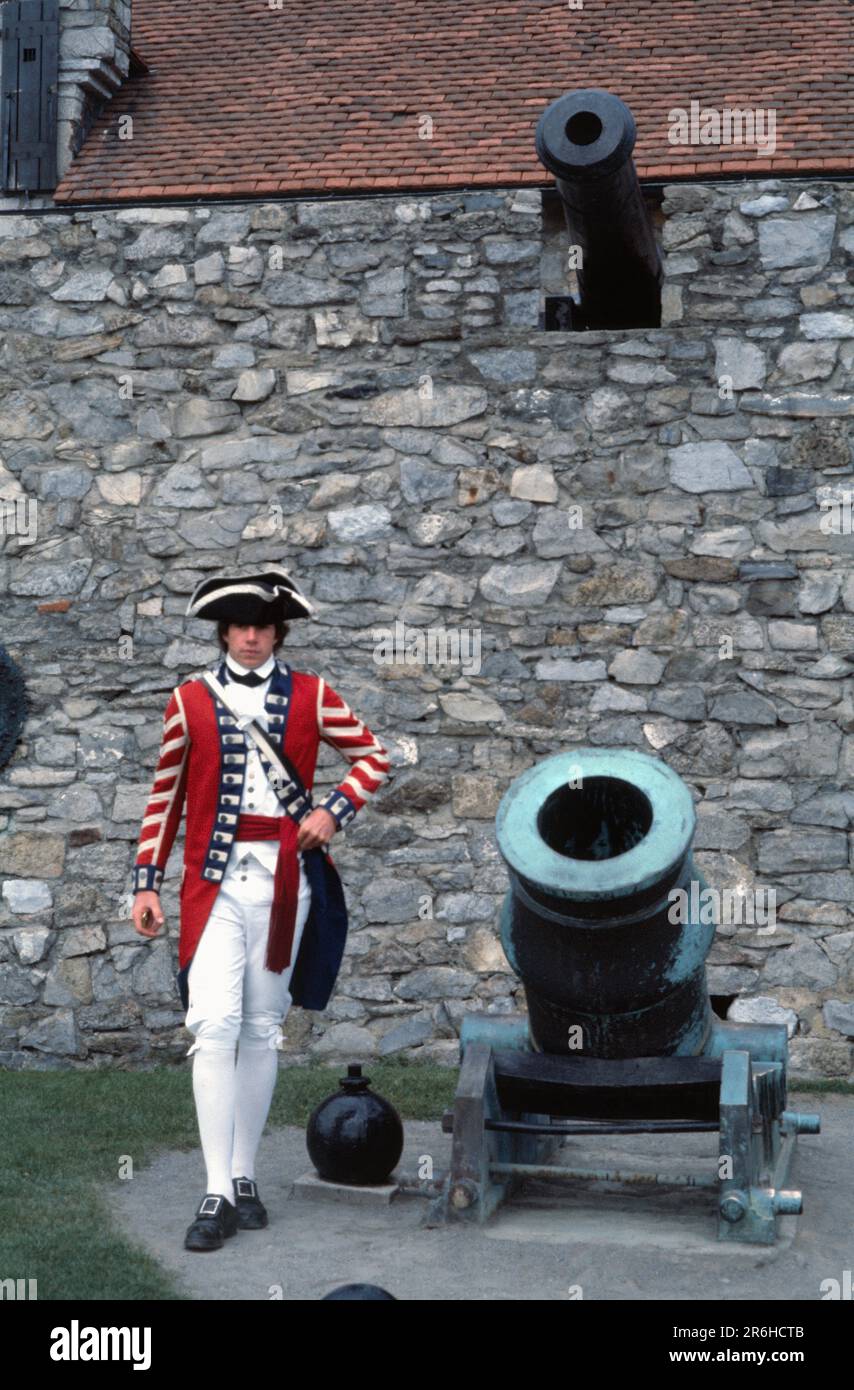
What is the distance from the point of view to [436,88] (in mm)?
9469

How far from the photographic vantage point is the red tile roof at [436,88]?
8742mm

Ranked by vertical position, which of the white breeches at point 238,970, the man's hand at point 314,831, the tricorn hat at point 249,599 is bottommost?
the white breeches at point 238,970

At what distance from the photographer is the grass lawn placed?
4.47 meters

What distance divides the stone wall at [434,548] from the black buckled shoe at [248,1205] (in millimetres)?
3132

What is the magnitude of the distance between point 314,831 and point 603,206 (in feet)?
11.2

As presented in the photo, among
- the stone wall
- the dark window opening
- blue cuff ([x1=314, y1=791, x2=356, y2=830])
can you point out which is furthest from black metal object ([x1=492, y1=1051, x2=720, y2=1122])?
the dark window opening

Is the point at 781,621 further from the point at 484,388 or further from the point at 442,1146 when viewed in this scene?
the point at 442,1146

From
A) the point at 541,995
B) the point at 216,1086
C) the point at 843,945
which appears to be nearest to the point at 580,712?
the point at 843,945

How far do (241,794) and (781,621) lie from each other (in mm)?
3803

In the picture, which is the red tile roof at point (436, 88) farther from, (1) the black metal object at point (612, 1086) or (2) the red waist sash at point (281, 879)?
(1) the black metal object at point (612, 1086)

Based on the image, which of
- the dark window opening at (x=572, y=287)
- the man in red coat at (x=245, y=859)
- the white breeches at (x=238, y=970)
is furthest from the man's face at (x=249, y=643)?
the dark window opening at (x=572, y=287)

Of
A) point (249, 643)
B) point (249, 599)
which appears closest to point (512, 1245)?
point (249, 643)

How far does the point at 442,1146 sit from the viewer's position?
251 inches

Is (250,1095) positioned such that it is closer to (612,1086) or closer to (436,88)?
(612,1086)
